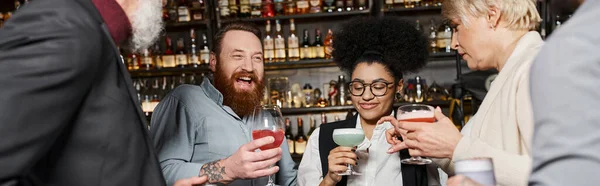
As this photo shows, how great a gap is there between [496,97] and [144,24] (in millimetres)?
1012

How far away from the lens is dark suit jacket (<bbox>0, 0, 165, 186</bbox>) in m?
1.08

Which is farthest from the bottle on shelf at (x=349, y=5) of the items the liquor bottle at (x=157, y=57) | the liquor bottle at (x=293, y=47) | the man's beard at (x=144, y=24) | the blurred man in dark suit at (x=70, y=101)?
the blurred man in dark suit at (x=70, y=101)

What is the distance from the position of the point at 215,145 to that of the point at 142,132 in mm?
1039

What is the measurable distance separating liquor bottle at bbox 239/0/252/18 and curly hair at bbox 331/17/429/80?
1.93m

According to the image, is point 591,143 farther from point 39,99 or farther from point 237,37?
point 237,37

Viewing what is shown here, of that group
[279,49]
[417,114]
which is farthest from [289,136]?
[417,114]

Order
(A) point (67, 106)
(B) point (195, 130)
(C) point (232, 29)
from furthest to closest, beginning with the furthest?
(C) point (232, 29), (B) point (195, 130), (A) point (67, 106)

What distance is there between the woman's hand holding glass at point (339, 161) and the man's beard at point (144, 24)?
0.93 meters

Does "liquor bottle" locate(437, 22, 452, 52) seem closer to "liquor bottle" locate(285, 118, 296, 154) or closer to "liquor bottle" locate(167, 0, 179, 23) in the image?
"liquor bottle" locate(285, 118, 296, 154)

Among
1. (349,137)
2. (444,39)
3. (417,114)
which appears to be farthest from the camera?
(444,39)

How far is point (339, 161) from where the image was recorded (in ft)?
7.08

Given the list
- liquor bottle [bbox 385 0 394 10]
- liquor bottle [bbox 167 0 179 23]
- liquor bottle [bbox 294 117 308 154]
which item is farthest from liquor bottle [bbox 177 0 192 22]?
liquor bottle [bbox 385 0 394 10]

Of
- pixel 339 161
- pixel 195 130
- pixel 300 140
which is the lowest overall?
pixel 300 140

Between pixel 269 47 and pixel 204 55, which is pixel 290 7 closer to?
pixel 269 47
